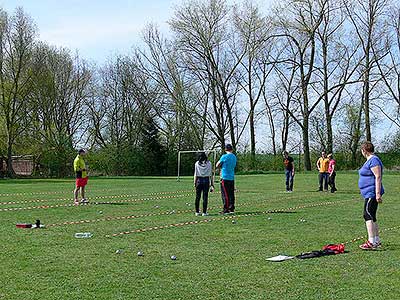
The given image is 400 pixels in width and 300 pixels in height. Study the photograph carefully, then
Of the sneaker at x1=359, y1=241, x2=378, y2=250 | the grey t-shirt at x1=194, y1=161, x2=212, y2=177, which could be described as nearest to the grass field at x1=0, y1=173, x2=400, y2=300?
the sneaker at x1=359, y1=241, x2=378, y2=250

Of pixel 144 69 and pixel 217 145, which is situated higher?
pixel 144 69

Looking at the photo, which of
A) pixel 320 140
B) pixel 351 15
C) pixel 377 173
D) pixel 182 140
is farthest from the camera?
pixel 182 140

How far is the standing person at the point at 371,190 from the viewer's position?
9.17m

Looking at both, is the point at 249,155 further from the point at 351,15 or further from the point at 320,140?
the point at 351,15

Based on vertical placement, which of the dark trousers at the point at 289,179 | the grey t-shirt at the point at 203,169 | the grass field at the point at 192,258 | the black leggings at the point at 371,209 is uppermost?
the grey t-shirt at the point at 203,169

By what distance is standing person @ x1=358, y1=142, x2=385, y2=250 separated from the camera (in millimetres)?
9172

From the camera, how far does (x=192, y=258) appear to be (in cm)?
846

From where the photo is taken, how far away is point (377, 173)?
30.1ft

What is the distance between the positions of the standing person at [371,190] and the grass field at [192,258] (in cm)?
24

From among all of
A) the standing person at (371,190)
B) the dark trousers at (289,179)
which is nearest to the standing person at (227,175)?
the standing person at (371,190)

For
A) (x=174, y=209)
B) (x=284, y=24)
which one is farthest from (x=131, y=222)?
(x=284, y=24)

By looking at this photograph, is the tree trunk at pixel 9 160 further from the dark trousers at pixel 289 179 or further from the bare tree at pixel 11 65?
the dark trousers at pixel 289 179

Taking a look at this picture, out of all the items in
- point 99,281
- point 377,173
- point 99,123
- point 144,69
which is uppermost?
point 144,69

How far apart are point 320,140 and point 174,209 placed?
1525 inches
